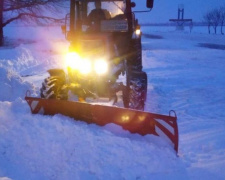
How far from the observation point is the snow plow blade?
12.5 ft

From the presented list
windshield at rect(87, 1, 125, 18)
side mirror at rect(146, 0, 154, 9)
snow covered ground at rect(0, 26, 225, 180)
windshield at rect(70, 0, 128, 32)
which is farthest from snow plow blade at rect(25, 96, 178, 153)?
windshield at rect(87, 1, 125, 18)

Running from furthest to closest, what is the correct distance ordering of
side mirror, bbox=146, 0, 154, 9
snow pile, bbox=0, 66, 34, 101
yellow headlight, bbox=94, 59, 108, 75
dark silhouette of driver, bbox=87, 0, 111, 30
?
1. snow pile, bbox=0, 66, 34, 101
2. dark silhouette of driver, bbox=87, 0, 111, 30
3. yellow headlight, bbox=94, 59, 108, 75
4. side mirror, bbox=146, 0, 154, 9

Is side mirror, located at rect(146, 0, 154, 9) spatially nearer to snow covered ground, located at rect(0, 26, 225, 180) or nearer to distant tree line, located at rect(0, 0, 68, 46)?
snow covered ground, located at rect(0, 26, 225, 180)

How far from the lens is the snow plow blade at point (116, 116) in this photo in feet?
12.5

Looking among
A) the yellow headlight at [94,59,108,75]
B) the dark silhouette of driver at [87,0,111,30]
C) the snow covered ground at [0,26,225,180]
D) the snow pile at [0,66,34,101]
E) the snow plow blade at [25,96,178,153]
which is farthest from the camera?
the snow pile at [0,66,34,101]

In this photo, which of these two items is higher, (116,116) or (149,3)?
(149,3)

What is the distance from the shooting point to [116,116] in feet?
13.5

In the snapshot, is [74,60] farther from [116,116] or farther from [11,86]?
[11,86]

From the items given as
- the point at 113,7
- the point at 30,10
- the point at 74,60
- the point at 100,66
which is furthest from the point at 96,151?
the point at 30,10

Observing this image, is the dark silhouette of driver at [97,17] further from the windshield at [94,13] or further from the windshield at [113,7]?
the windshield at [113,7]

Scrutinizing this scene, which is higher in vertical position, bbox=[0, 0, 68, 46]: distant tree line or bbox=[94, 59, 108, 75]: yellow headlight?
bbox=[0, 0, 68, 46]: distant tree line

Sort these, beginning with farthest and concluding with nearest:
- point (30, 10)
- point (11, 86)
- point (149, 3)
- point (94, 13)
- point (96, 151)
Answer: point (30, 10)
point (11, 86)
point (94, 13)
point (149, 3)
point (96, 151)

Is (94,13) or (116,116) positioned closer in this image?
(116,116)

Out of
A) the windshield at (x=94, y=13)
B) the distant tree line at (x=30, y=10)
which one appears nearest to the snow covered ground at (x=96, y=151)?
the windshield at (x=94, y=13)
